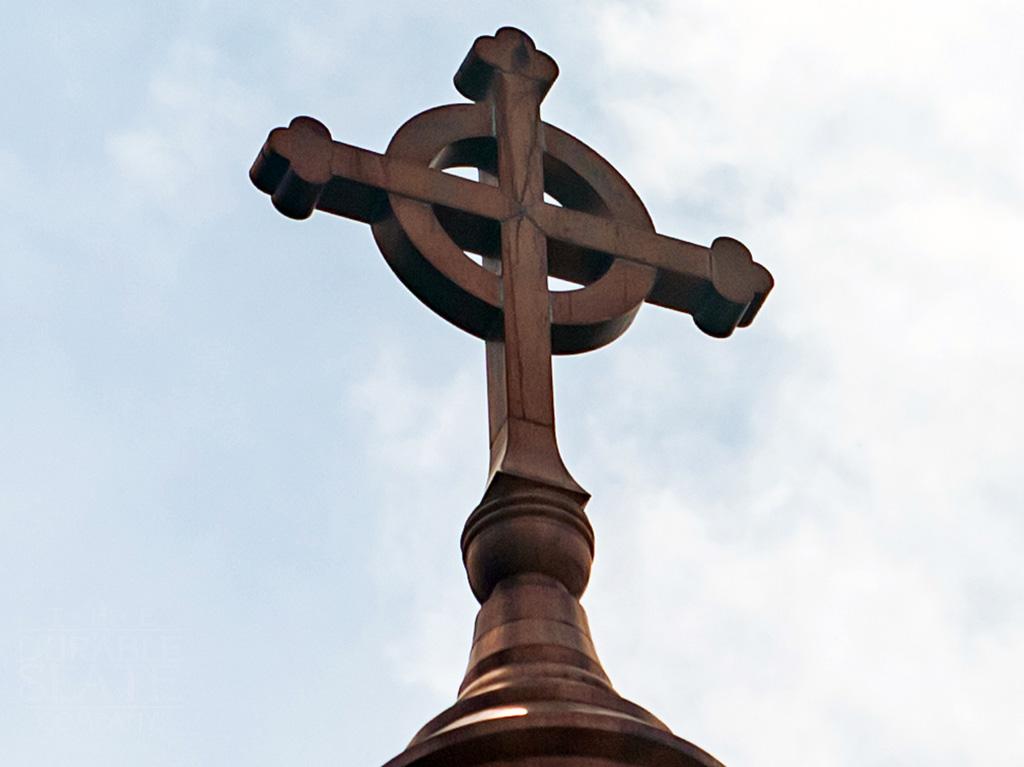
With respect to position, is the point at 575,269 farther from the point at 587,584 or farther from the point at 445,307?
the point at 587,584

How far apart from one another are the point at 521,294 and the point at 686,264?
0.73 meters

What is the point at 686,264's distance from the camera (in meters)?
6.25

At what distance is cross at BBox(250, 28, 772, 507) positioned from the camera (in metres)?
5.59

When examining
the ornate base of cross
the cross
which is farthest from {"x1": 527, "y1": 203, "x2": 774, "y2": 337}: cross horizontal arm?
the ornate base of cross

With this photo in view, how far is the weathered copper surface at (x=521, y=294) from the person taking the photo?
4.45m

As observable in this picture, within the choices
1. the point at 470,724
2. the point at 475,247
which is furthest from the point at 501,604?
the point at 475,247

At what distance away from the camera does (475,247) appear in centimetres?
609

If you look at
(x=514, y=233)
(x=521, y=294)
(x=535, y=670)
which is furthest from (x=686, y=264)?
(x=535, y=670)

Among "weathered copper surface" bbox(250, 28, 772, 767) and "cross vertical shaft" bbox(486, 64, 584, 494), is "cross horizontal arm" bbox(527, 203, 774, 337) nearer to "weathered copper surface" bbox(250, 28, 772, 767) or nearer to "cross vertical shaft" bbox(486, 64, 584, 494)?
"weathered copper surface" bbox(250, 28, 772, 767)

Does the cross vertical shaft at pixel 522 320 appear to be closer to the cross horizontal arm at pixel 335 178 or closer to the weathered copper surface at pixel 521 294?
the weathered copper surface at pixel 521 294

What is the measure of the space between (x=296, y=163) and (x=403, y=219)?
353 mm

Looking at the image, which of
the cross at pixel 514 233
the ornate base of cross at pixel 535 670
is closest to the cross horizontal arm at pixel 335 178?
the cross at pixel 514 233

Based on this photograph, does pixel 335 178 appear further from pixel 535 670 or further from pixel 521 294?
pixel 535 670

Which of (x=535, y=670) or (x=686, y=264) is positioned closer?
(x=535, y=670)
